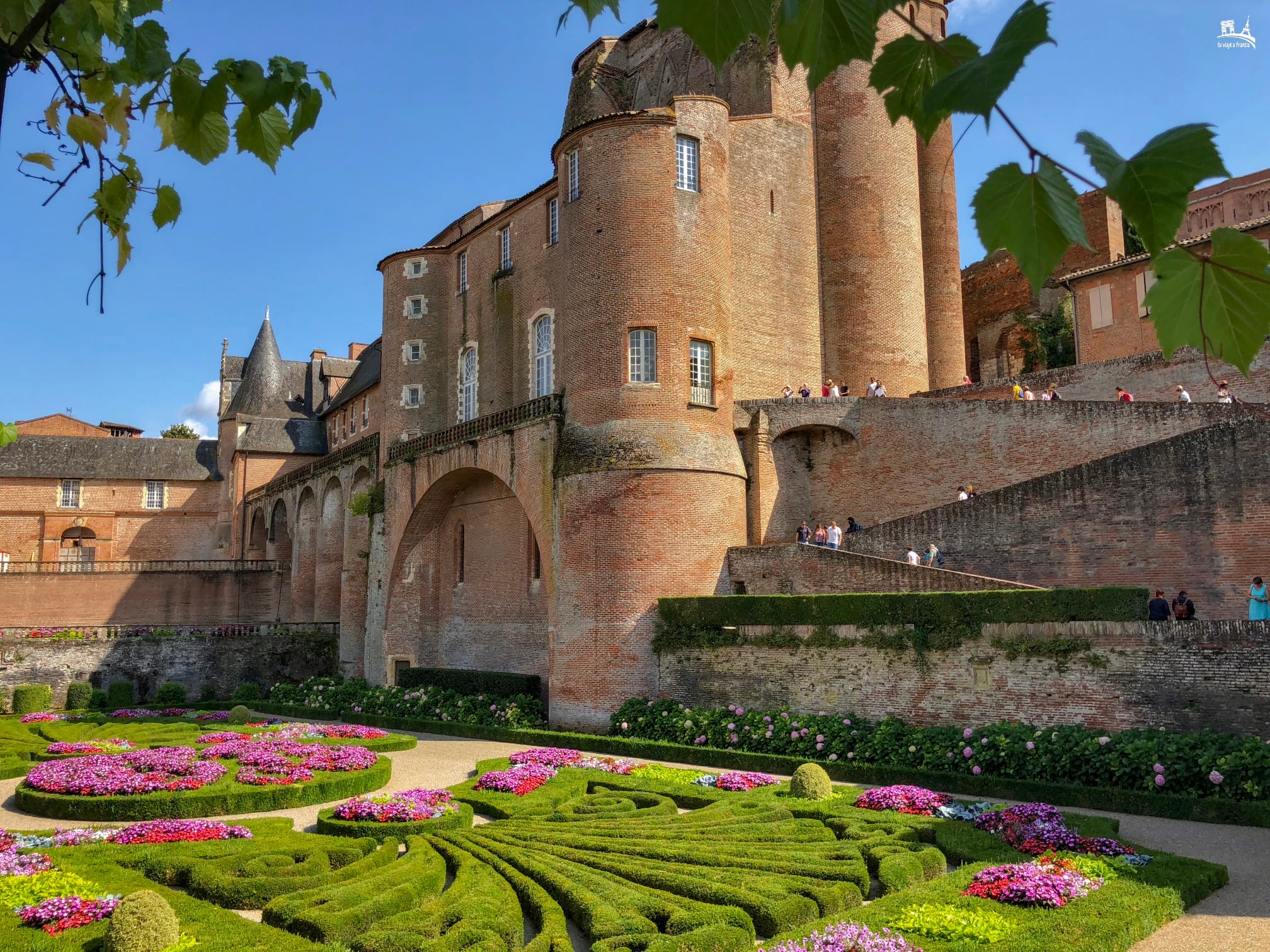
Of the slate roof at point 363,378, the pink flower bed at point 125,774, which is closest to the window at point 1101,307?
the pink flower bed at point 125,774

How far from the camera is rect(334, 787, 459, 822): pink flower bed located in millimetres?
13133

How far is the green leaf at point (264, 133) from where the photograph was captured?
110 inches

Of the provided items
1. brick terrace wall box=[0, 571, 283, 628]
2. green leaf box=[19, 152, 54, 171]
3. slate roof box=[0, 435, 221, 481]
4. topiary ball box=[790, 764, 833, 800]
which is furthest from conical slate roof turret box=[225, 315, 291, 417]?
green leaf box=[19, 152, 54, 171]

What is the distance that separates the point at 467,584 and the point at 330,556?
409 inches

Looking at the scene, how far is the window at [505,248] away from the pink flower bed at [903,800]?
65.8 feet

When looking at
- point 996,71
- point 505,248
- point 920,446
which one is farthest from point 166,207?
point 505,248

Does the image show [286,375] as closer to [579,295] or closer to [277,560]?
[277,560]

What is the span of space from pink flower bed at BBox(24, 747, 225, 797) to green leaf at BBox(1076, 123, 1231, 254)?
1632 centimetres

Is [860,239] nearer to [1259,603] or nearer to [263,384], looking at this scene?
[1259,603]

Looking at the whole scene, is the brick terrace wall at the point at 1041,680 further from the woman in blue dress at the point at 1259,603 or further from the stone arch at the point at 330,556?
the stone arch at the point at 330,556

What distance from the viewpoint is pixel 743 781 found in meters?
15.2

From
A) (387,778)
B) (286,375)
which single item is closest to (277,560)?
(286,375)

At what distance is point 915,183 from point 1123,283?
6.14 metres

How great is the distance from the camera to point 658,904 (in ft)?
30.4
